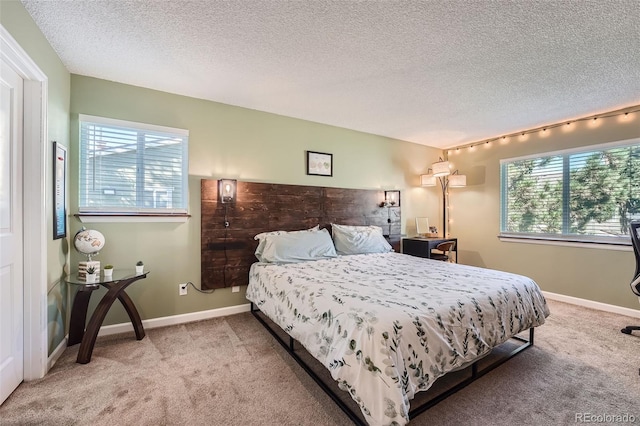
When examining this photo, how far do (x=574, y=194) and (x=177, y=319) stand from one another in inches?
209

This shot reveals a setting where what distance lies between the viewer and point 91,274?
226cm

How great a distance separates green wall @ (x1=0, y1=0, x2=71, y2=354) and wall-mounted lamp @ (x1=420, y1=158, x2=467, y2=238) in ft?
15.5

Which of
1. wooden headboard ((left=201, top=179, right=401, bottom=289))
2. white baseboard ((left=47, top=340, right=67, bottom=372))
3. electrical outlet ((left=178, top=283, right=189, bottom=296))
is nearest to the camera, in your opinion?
white baseboard ((left=47, top=340, right=67, bottom=372))

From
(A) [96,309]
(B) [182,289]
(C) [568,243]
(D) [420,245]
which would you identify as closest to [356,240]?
(D) [420,245]

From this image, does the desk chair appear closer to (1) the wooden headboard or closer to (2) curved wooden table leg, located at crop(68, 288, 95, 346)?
(1) the wooden headboard

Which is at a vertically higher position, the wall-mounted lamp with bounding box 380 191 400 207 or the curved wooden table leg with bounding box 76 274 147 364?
the wall-mounted lamp with bounding box 380 191 400 207

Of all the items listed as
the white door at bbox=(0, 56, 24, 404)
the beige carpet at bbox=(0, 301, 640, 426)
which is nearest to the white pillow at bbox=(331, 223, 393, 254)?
the beige carpet at bbox=(0, 301, 640, 426)

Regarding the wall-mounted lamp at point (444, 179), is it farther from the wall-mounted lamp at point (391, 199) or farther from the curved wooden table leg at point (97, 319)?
the curved wooden table leg at point (97, 319)

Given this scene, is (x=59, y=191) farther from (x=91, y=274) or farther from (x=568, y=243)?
(x=568, y=243)

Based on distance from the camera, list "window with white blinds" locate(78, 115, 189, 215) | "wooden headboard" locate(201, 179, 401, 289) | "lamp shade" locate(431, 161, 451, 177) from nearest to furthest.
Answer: "window with white blinds" locate(78, 115, 189, 215), "wooden headboard" locate(201, 179, 401, 289), "lamp shade" locate(431, 161, 451, 177)

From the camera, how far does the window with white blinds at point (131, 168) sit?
261 centimetres

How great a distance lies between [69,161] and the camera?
8.21 feet

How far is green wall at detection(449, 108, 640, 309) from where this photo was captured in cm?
329

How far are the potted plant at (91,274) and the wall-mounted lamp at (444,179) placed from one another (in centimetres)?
466
